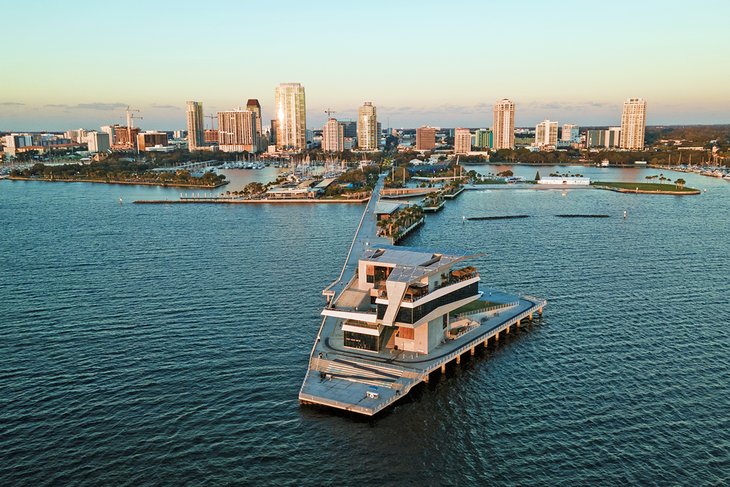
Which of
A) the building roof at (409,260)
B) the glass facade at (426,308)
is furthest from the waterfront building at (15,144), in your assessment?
the glass facade at (426,308)

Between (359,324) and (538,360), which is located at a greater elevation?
(359,324)

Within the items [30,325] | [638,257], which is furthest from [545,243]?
[30,325]

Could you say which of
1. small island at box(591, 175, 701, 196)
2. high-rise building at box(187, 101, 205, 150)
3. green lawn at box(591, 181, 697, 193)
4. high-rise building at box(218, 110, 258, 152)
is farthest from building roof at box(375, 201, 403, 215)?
high-rise building at box(187, 101, 205, 150)

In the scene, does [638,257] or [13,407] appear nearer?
[13,407]

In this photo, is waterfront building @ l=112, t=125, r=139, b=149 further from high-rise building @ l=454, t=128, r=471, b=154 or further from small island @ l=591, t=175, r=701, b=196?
small island @ l=591, t=175, r=701, b=196

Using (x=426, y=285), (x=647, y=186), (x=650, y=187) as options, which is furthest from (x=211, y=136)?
(x=426, y=285)

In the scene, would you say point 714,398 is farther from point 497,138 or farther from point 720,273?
point 497,138

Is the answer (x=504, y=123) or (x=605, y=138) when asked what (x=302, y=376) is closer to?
(x=504, y=123)
